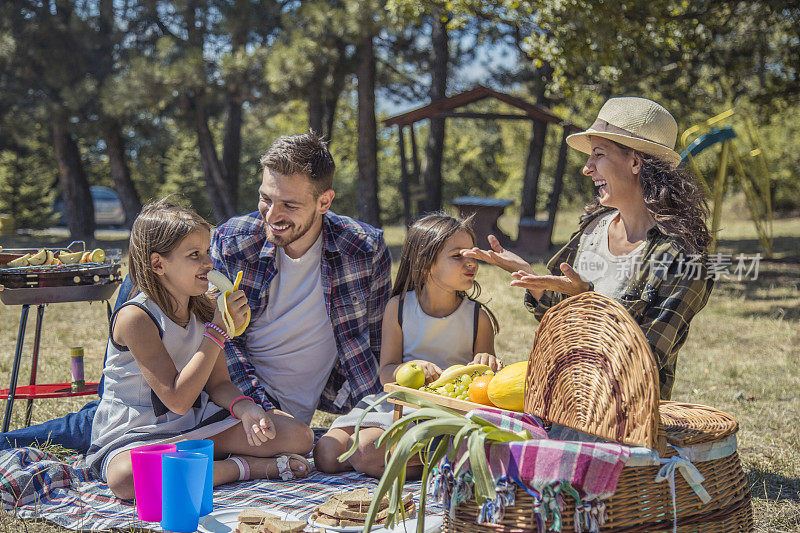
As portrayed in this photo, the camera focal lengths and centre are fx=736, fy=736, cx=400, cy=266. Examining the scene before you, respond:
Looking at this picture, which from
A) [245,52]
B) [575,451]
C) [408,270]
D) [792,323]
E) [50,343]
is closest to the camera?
[575,451]

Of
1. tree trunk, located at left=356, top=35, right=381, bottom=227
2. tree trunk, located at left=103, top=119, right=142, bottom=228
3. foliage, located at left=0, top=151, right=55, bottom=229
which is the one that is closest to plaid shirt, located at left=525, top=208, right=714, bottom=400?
tree trunk, located at left=356, top=35, right=381, bottom=227

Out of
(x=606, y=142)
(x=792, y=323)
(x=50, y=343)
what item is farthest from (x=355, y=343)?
(x=792, y=323)

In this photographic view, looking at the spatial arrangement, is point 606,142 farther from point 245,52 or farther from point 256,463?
point 245,52

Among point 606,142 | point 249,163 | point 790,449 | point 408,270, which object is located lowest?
point 790,449

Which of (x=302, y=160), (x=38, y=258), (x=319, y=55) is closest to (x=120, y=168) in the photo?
(x=319, y=55)

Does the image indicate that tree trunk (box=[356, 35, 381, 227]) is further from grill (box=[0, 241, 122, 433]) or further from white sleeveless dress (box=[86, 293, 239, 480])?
white sleeveless dress (box=[86, 293, 239, 480])

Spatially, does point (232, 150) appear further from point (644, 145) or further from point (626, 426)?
point (626, 426)

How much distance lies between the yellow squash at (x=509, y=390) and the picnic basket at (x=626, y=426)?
0.14 m

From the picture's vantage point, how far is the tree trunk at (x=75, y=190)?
52.9 ft

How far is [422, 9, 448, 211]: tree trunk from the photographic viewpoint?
45.9 ft

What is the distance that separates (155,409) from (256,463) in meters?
0.53

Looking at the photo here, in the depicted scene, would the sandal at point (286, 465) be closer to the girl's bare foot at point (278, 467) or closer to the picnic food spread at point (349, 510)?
the girl's bare foot at point (278, 467)

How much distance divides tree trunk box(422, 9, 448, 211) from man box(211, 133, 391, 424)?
10214 mm

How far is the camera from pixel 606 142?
317 centimetres
